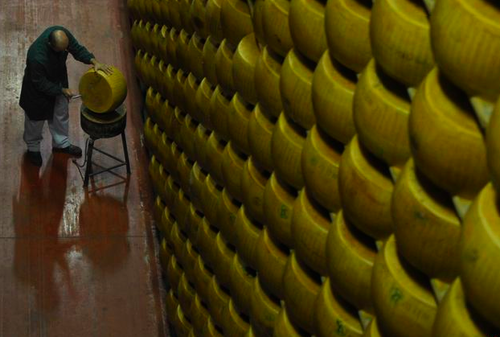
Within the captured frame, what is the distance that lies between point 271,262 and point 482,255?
210cm

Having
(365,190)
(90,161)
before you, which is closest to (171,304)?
(90,161)

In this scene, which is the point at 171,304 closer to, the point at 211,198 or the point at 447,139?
the point at 211,198

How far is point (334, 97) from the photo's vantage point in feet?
11.3

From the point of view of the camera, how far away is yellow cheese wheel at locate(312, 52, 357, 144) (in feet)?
11.2

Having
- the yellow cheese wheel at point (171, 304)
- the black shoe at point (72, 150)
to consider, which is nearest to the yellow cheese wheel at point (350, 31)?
the yellow cheese wheel at point (171, 304)

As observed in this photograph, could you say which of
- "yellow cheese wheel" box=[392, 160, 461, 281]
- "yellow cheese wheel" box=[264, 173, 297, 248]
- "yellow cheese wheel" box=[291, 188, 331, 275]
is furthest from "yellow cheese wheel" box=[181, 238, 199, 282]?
"yellow cheese wheel" box=[392, 160, 461, 281]

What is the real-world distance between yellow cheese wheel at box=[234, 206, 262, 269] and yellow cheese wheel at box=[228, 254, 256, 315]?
0.10 meters

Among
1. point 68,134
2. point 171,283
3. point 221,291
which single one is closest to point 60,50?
point 68,134

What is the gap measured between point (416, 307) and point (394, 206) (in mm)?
302

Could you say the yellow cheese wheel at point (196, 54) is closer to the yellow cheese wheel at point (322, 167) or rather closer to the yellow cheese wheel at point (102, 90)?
the yellow cheese wheel at point (102, 90)

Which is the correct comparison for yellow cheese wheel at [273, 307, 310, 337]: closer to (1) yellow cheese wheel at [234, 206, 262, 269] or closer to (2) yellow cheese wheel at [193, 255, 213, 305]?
(1) yellow cheese wheel at [234, 206, 262, 269]

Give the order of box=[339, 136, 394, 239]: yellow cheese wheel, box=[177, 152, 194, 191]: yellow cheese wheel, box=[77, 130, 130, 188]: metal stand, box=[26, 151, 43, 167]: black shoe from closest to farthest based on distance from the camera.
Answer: box=[339, 136, 394, 239]: yellow cheese wheel < box=[177, 152, 194, 191]: yellow cheese wheel < box=[77, 130, 130, 188]: metal stand < box=[26, 151, 43, 167]: black shoe

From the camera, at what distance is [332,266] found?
11.5ft

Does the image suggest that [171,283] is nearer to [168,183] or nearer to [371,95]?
[168,183]
